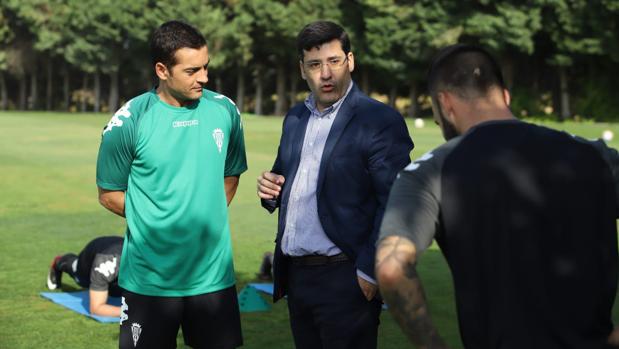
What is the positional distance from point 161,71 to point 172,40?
0.18 metres

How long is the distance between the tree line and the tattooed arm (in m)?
39.7

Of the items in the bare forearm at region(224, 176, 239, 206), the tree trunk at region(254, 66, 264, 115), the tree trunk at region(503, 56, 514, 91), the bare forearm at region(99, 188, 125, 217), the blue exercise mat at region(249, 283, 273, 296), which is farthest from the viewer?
the tree trunk at region(254, 66, 264, 115)

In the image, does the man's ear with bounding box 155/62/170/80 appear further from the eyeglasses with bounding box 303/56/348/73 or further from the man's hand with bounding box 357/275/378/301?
the man's hand with bounding box 357/275/378/301

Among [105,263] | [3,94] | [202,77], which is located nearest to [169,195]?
[202,77]

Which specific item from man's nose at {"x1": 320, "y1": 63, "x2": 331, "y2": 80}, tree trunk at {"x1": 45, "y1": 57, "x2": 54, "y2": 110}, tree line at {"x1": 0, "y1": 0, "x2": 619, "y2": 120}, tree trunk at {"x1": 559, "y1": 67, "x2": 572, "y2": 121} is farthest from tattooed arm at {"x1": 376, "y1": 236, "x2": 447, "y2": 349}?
tree trunk at {"x1": 45, "y1": 57, "x2": 54, "y2": 110}

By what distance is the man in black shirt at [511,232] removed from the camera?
10.3 ft

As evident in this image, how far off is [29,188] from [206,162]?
1645 centimetres

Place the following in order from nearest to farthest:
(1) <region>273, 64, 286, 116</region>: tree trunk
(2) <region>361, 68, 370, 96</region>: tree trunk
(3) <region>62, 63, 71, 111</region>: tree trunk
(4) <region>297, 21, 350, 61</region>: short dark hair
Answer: (4) <region>297, 21, 350, 61</region>: short dark hair
(2) <region>361, 68, 370, 96</region>: tree trunk
(1) <region>273, 64, 286, 116</region>: tree trunk
(3) <region>62, 63, 71, 111</region>: tree trunk

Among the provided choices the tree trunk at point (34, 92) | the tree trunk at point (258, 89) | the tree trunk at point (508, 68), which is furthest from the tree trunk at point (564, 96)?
the tree trunk at point (34, 92)

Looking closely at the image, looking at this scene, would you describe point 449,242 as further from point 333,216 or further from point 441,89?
point 333,216

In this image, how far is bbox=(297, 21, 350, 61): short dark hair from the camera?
5297 millimetres

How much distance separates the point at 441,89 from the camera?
336 cm

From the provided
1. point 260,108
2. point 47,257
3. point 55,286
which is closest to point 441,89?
point 55,286

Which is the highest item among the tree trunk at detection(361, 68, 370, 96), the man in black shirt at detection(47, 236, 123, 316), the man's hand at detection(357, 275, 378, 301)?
the man's hand at detection(357, 275, 378, 301)
